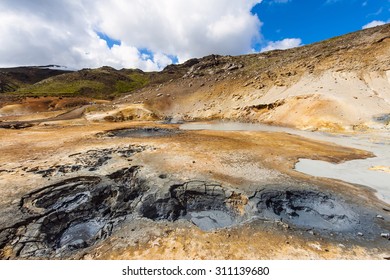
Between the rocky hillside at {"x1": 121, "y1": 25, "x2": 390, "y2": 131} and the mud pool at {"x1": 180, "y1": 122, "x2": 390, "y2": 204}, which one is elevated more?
the rocky hillside at {"x1": 121, "y1": 25, "x2": 390, "y2": 131}

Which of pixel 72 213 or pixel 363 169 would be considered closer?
pixel 72 213

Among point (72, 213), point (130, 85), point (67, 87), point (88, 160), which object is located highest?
point (130, 85)

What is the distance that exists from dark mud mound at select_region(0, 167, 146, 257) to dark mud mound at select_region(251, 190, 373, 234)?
4.63 metres

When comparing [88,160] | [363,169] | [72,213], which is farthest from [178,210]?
[363,169]

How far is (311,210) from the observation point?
27.4 feet

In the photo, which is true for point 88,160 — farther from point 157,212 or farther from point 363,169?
point 363,169

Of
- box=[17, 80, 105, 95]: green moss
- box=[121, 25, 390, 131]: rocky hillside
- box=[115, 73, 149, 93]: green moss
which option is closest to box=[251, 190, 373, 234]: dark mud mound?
box=[121, 25, 390, 131]: rocky hillside

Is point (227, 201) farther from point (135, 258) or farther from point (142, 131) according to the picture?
point (142, 131)

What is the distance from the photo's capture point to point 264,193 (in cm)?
871

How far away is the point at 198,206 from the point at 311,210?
Result: 396 centimetres

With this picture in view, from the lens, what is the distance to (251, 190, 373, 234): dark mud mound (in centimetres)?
746

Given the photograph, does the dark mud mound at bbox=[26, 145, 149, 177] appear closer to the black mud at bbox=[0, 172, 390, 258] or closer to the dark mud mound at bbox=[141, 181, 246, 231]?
the black mud at bbox=[0, 172, 390, 258]

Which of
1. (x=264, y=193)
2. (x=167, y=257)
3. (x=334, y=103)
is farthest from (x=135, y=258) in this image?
(x=334, y=103)

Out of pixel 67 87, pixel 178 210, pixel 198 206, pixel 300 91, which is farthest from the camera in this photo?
pixel 67 87
